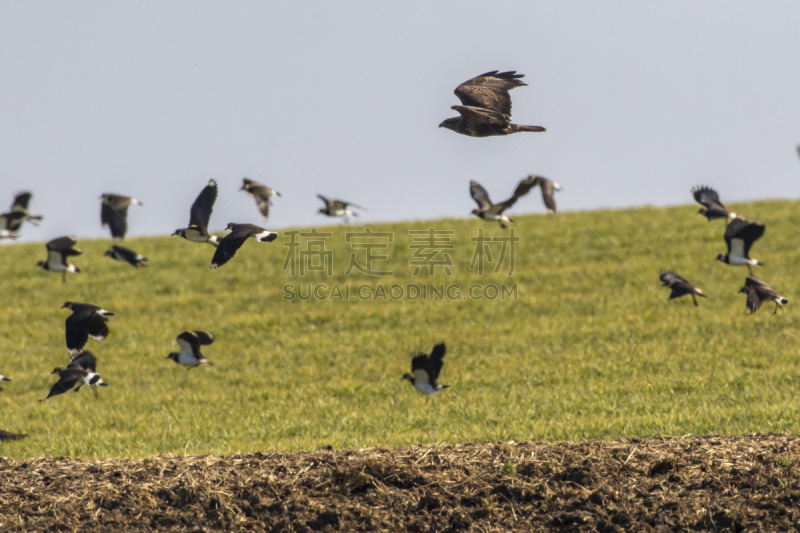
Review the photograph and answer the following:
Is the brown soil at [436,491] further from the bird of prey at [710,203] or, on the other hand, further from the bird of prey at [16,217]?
the bird of prey at [16,217]

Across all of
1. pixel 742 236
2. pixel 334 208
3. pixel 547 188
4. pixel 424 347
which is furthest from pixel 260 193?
pixel 742 236

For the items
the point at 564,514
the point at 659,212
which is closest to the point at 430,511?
the point at 564,514

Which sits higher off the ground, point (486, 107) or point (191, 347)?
point (486, 107)

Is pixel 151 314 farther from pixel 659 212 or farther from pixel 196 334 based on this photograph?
pixel 659 212

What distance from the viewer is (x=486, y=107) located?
7.64 metres

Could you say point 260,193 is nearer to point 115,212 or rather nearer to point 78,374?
point 115,212

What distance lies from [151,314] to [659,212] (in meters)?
15.4

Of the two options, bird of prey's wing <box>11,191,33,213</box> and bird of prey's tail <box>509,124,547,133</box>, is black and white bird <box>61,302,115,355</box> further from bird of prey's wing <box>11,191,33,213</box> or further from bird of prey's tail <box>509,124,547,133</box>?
bird of prey's tail <box>509,124,547,133</box>

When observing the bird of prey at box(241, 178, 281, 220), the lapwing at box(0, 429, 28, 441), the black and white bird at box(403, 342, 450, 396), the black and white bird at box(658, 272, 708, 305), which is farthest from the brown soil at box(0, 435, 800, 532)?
the bird of prey at box(241, 178, 281, 220)

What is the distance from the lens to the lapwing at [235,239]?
588 cm

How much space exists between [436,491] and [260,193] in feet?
18.8

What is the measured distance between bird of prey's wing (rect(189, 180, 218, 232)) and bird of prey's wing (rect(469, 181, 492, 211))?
4730 millimetres

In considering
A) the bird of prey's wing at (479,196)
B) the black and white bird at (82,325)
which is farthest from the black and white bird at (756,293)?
the black and white bird at (82,325)

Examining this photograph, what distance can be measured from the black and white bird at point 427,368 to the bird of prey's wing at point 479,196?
3015 mm
